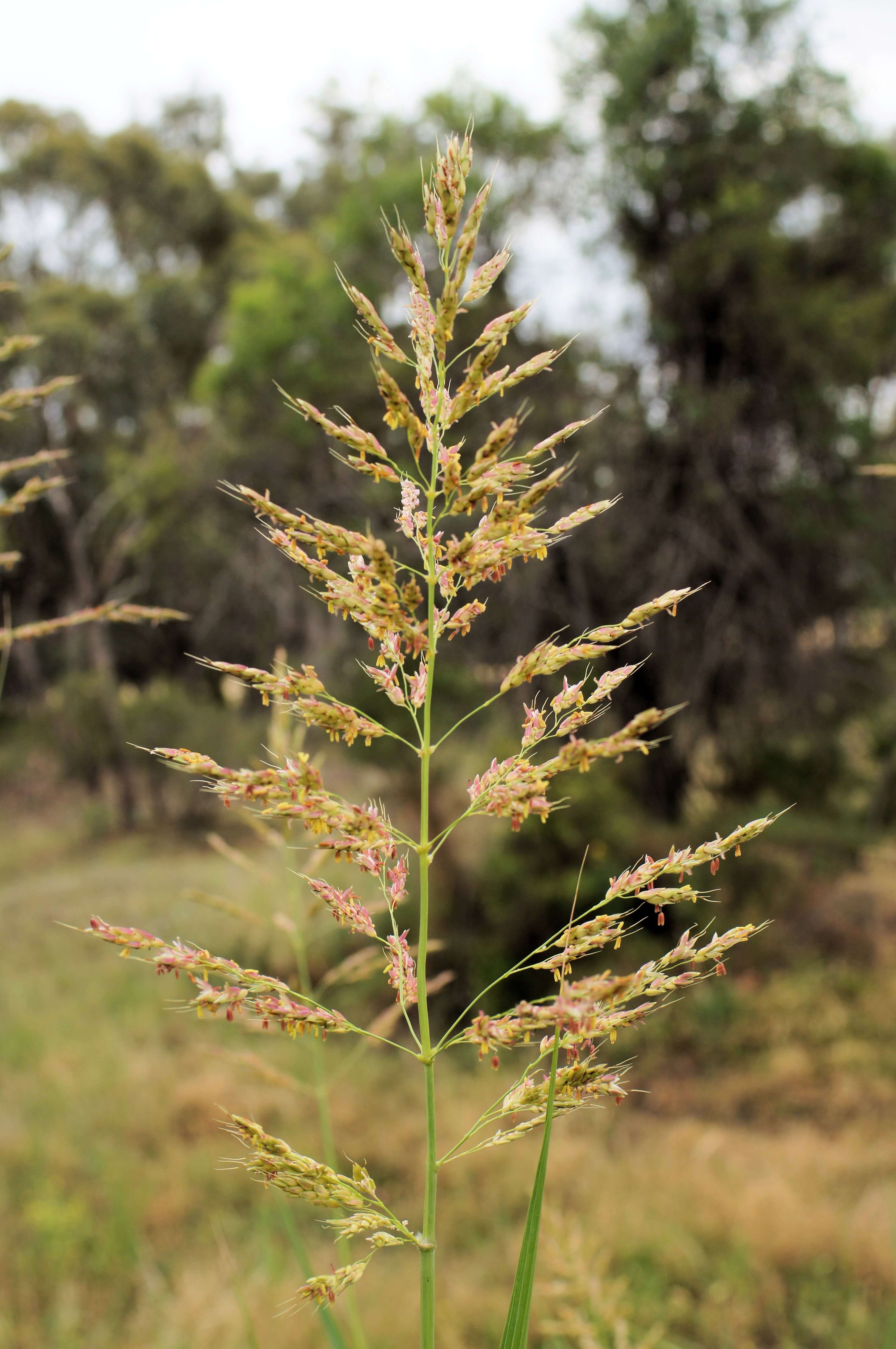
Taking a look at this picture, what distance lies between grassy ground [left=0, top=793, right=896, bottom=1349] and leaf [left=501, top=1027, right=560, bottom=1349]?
91 cm

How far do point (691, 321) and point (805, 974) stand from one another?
272 inches

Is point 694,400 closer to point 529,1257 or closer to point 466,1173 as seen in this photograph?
point 466,1173

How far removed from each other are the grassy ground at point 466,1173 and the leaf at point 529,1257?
906 millimetres

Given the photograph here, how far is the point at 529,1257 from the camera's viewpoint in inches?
27.7

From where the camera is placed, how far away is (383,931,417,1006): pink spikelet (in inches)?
32.3

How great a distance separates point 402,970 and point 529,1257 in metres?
0.25

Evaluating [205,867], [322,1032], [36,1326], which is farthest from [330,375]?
[322,1032]

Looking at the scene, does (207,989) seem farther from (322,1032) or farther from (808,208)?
(808,208)

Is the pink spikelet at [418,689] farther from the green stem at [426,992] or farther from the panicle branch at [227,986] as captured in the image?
the panicle branch at [227,986]

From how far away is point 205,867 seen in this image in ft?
41.5

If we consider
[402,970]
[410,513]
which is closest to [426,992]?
[402,970]

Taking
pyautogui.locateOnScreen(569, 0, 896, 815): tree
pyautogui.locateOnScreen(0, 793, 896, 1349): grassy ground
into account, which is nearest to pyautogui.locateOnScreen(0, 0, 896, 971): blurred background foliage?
pyautogui.locateOnScreen(569, 0, 896, 815): tree

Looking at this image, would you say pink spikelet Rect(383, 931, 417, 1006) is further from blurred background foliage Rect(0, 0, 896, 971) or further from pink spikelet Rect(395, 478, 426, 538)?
blurred background foliage Rect(0, 0, 896, 971)

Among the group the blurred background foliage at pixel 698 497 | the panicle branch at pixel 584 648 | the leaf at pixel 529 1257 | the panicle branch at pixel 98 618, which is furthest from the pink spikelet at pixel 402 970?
the blurred background foliage at pixel 698 497
